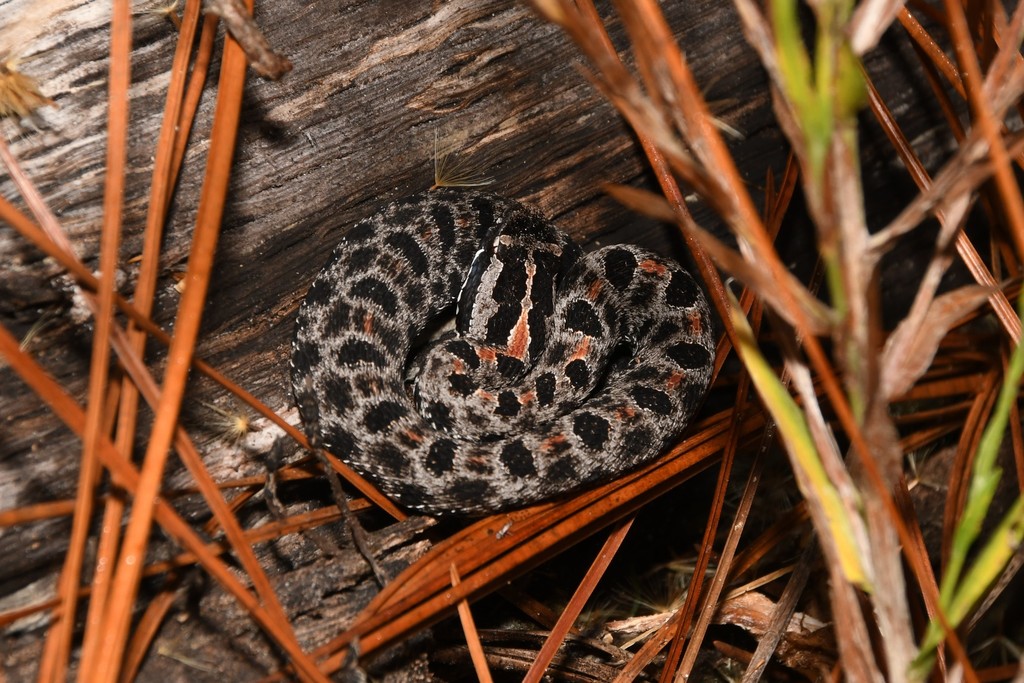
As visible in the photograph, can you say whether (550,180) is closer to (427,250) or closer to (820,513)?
(427,250)

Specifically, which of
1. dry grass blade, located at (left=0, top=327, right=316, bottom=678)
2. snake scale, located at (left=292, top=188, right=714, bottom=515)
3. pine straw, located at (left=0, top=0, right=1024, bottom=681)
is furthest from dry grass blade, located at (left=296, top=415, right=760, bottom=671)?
dry grass blade, located at (left=0, top=327, right=316, bottom=678)

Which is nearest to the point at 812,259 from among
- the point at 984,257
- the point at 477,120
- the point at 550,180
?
the point at 984,257

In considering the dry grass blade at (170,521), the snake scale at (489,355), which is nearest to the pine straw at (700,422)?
the dry grass blade at (170,521)

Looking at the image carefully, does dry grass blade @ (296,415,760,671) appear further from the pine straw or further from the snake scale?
the snake scale

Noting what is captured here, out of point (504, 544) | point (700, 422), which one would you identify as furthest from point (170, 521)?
point (700, 422)

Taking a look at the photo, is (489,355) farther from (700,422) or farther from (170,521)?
(170,521)

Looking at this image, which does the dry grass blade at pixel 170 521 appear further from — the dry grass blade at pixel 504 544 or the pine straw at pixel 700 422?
the dry grass blade at pixel 504 544
